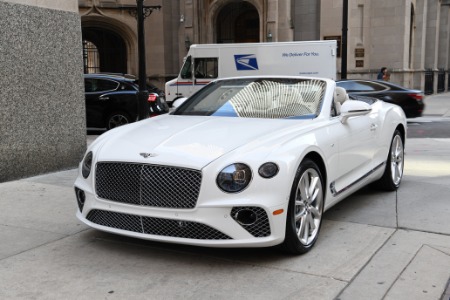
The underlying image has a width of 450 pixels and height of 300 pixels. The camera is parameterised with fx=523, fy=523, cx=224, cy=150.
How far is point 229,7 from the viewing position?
96.1ft

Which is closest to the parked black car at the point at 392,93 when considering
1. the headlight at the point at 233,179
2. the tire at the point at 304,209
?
the tire at the point at 304,209

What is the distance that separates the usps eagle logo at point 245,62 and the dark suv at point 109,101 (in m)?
6.71

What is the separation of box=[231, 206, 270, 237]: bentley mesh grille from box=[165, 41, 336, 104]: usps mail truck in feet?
50.7

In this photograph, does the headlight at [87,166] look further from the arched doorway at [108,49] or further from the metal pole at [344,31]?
the arched doorway at [108,49]

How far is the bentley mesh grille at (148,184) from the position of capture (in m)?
3.98

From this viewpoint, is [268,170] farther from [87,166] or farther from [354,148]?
[354,148]

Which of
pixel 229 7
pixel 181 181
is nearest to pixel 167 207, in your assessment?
pixel 181 181

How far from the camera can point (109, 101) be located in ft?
44.0

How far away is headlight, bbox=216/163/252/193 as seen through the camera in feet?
12.9

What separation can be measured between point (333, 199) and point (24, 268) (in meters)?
2.81

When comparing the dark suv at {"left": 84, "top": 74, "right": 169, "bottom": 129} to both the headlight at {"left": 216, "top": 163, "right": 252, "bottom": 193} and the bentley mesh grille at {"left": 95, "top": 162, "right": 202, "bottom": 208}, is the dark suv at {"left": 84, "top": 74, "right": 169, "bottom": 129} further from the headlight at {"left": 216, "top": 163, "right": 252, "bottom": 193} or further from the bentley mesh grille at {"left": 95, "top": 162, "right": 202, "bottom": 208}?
the headlight at {"left": 216, "top": 163, "right": 252, "bottom": 193}

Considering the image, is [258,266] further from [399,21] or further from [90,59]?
[90,59]

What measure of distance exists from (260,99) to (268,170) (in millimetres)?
1643

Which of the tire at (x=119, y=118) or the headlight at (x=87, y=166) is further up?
the headlight at (x=87, y=166)
